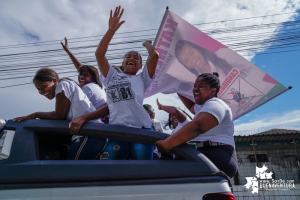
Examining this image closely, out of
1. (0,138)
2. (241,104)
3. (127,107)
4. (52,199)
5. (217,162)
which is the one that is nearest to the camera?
(52,199)

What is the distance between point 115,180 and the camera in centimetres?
117

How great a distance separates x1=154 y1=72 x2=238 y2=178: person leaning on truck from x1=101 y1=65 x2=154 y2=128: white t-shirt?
1.62 ft

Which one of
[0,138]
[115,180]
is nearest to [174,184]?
[115,180]

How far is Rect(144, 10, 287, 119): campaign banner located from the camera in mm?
3645

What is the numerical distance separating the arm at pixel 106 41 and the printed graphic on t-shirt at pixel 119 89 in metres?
0.16

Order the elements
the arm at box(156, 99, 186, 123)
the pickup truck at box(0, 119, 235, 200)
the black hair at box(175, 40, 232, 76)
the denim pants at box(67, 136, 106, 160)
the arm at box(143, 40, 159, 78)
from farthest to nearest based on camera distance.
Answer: the black hair at box(175, 40, 232, 76), the arm at box(156, 99, 186, 123), the arm at box(143, 40, 159, 78), the denim pants at box(67, 136, 106, 160), the pickup truck at box(0, 119, 235, 200)

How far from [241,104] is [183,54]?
129cm

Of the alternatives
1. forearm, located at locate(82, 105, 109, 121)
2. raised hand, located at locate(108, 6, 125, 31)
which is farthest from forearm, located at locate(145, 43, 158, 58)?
forearm, located at locate(82, 105, 109, 121)

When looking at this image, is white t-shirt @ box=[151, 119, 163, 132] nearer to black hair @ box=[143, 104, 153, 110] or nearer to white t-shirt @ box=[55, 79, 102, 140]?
black hair @ box=[143, 104, 153, 110]

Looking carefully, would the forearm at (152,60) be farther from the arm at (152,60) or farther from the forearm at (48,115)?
the forearm at (48,115)

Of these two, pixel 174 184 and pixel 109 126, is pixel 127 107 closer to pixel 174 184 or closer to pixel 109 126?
pixel 109 126

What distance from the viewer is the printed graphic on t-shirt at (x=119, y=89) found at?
202 cm

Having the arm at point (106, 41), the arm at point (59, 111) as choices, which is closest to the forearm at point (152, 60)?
the arm at point (106, 41)

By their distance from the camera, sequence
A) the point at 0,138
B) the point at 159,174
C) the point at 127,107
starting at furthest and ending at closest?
1. the point at 127,107
2. the point at 0,138
3. the point at 159,174
